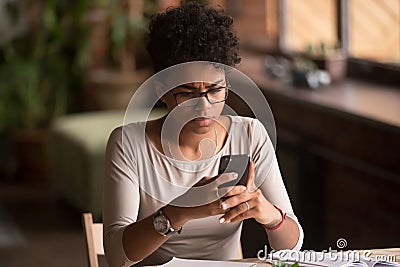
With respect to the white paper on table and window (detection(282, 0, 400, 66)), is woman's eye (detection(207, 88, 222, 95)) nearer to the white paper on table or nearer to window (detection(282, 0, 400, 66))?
the white paper on table

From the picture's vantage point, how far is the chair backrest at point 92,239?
79.7 inches

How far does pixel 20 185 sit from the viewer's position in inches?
203

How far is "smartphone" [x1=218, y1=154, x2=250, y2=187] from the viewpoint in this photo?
174 centimetres

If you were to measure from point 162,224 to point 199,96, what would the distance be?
28cm

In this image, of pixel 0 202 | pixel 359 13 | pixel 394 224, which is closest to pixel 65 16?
pixel 0 202

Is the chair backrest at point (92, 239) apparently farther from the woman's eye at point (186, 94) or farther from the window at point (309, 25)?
the window at point (309, 25)

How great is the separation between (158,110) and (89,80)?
621 millimetres

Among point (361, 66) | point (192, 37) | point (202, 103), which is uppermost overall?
point (192, 37)

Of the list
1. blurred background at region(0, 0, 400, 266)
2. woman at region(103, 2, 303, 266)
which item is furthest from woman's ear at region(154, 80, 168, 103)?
blurred background at region(0, 0, 400, 266)

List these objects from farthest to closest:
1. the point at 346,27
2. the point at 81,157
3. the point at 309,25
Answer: the point at 309,25
the point at 81,157
the point at 346,27

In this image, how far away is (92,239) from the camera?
6.70ft

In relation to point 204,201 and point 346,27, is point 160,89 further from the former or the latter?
point 346,27

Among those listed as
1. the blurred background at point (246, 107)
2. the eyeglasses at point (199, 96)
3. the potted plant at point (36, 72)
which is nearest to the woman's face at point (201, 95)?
the eyeglasses at point (199, 96)

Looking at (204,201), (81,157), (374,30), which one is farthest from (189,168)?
(81,157)
